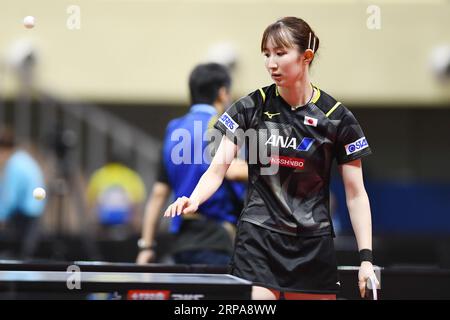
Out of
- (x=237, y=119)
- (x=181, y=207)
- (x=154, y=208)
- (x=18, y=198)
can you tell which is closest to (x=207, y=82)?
(x=154, y=208)

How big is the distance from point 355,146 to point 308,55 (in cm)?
50

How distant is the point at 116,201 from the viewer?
42.0 ft

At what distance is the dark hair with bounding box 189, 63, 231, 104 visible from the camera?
21.4 feet

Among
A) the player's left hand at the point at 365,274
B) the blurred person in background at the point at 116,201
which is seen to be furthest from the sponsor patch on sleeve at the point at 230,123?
the blurred person in background at the point at 116,201

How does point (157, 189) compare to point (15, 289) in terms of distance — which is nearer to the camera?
point (15, 289)

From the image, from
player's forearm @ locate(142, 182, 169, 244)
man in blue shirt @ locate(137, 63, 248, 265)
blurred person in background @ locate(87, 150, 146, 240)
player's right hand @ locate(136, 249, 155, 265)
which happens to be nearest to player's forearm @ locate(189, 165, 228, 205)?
man in blue shirt @ locate(137, 63, 248, 265)

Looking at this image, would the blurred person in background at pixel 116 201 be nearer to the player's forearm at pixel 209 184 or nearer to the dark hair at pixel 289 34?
the player's forearm at pixel 209 184

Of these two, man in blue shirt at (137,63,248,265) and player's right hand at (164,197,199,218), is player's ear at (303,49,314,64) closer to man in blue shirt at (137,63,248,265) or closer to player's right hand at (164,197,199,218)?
player's right hand at (164,197,199,218)

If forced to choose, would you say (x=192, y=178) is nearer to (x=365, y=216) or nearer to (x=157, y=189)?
(x=157, y=189)

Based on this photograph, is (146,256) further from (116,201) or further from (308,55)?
(116,201)

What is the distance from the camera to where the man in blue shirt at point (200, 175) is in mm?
6340

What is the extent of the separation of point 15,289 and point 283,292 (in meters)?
1.51

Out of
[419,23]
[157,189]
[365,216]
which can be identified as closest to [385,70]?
[419,23]
